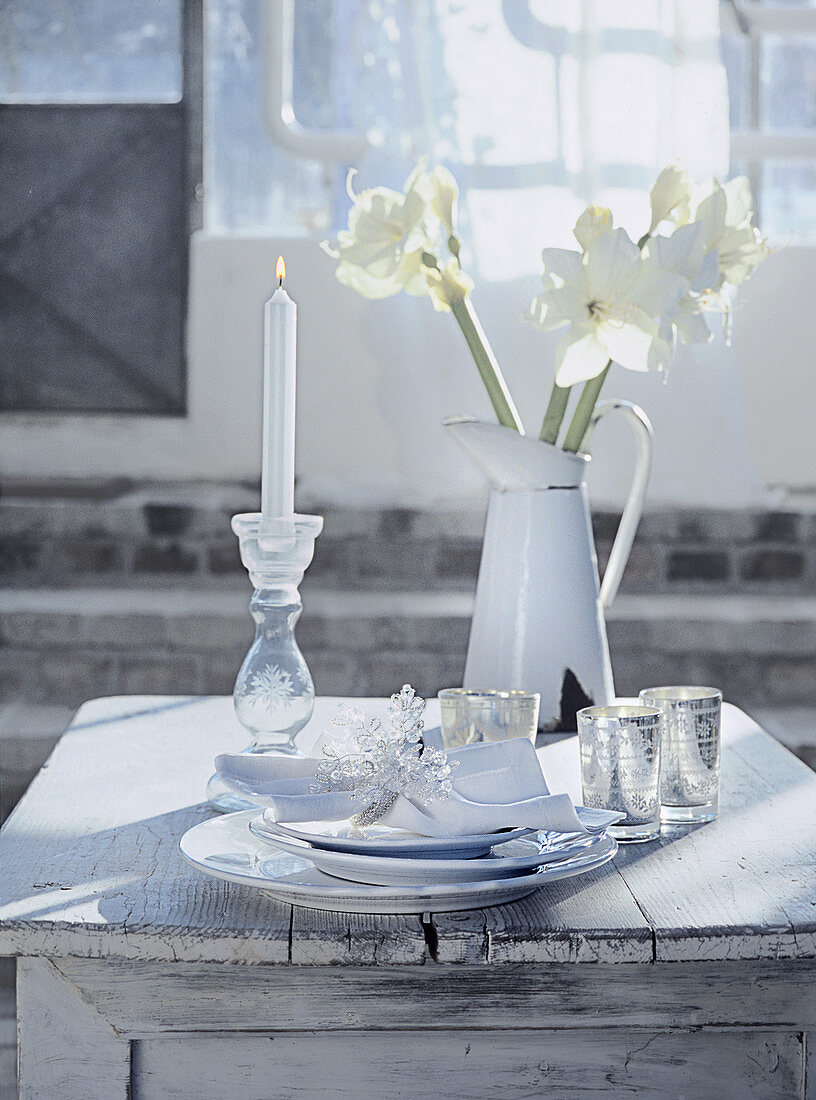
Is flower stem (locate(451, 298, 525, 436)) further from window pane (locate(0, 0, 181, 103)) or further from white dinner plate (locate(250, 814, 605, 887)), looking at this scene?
window pane (locate(0, 0, 181, 103))

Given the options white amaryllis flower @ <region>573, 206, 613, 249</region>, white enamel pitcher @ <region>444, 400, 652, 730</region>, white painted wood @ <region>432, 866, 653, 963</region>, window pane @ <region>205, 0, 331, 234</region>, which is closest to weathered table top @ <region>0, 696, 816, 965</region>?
white painted wood @ <region>432, 866, 653, 963</region>

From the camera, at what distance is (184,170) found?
3037 mm

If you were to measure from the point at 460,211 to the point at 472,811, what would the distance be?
2.27 metres

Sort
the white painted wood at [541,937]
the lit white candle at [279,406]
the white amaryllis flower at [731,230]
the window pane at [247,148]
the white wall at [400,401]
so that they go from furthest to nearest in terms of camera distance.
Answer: the window pane at [247,148], the white wall at [400,401], the white amaryllis flower at [731,230], the lit white candle at [279,406], the white painted wood at [541,937]

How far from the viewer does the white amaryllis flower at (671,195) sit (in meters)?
0.99

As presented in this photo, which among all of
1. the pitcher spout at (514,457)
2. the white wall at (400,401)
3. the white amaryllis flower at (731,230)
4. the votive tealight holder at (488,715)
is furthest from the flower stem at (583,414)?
the white wall at (400,401)

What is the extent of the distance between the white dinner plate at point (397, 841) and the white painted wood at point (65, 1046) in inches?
5.2

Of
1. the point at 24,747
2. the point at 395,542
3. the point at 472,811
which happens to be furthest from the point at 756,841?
the point at 395,542

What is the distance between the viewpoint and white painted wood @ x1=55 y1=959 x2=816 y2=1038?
0.63 meters

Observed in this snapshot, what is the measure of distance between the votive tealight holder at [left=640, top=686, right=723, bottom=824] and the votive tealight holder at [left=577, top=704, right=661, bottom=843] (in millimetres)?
30

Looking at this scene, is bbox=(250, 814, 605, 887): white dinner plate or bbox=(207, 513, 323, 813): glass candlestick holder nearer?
bbox=(250, 814, 605, 887): white dinner plate

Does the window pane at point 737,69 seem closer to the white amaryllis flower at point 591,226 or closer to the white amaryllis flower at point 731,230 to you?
the white amaryllis flower at point 731,230

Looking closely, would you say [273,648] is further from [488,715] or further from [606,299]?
[606,299]

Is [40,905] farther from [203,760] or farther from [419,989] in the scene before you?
[203,760]
